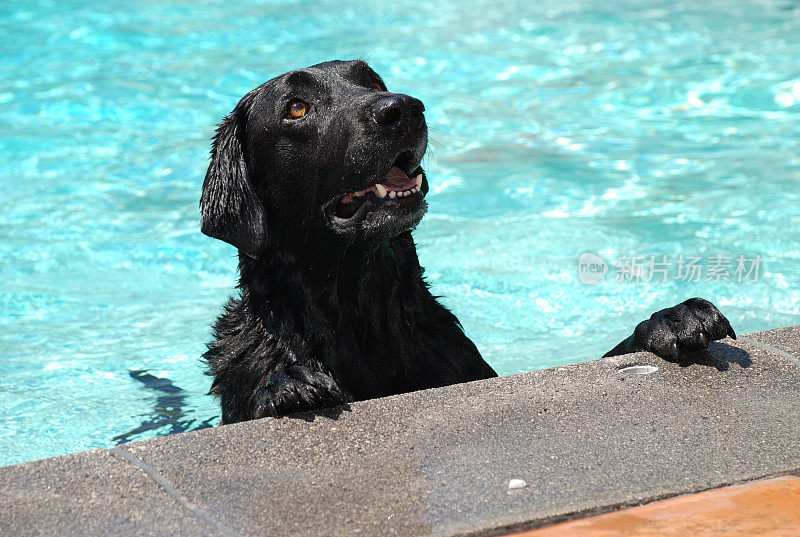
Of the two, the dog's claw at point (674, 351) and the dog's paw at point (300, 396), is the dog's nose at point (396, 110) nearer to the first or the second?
the dog's paw at point (300, 396)

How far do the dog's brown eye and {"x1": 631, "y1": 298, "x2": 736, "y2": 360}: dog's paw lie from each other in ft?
5.30

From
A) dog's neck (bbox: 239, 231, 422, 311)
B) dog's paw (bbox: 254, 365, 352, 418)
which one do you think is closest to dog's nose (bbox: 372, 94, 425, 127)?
dog's neck (bbox: 239, 231, 422, 311)

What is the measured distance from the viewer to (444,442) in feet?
9.82

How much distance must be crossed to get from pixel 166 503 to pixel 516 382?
1.31 metres

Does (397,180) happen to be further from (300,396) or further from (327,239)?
(300,396)

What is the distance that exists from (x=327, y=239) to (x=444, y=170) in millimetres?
5222

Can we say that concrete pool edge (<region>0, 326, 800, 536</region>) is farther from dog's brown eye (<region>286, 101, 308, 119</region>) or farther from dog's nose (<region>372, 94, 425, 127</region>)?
dog's brown eye (<region>286, 101, 308, 119</region>)

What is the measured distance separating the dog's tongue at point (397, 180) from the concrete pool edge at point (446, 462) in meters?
0.91

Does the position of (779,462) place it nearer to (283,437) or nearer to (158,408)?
(283,437)

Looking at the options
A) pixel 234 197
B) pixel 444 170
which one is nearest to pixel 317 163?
pixel 234 197

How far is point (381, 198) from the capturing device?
12.3ft

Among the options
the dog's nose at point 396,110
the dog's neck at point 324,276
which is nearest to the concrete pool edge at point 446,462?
the dog's neck at point 324,276

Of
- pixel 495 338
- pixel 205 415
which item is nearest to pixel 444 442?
pixel 205 415

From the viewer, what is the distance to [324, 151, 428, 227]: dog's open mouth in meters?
3.69
